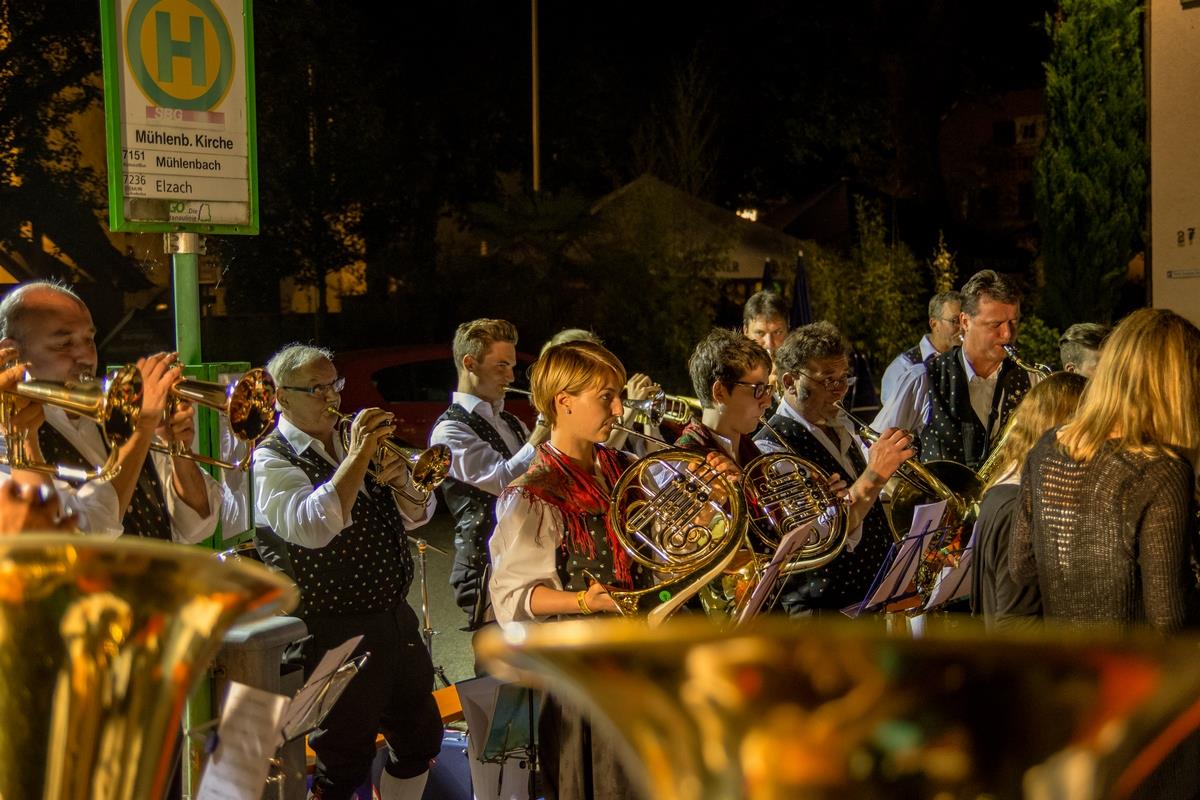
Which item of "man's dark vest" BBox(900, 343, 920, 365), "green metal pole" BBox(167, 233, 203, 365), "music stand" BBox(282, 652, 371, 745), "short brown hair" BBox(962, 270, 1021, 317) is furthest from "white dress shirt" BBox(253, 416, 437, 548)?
"man's dark vest" BBox(900, 343, 920, 365)

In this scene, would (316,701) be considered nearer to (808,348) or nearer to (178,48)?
(178,48)

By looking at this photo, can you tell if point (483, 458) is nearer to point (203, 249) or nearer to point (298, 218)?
point (203, 249)

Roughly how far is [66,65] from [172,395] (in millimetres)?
13190

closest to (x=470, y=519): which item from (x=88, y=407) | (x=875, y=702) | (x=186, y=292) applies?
(x=186, y=292)

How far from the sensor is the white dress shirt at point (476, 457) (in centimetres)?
497

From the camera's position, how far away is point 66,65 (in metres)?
14.8

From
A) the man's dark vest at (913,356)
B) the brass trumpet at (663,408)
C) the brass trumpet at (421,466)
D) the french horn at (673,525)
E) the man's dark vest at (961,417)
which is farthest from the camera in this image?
the man's dark vest at (913,356)

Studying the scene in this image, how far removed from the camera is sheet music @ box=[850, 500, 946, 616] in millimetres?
4105

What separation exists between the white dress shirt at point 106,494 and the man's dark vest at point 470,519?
1263mm

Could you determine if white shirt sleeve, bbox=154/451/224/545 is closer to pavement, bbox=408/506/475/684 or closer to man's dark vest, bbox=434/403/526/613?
man's dark vest, bbox=434/403/526/613

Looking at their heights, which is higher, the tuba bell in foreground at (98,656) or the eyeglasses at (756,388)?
the eyeglasses at (756,388)

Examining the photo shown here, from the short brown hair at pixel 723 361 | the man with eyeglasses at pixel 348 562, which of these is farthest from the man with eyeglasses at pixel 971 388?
the man with eyeglasses at pixel 348 562

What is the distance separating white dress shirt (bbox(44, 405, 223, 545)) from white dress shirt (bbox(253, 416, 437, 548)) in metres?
0.18

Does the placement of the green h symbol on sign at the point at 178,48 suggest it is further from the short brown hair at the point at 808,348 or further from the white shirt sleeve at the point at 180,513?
the short brown hair at the point at 808,348
